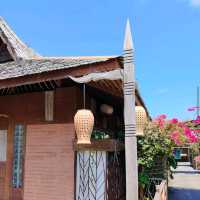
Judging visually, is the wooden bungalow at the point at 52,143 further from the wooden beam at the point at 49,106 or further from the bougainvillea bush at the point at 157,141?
the bougainvillea bush at the point at 157,141

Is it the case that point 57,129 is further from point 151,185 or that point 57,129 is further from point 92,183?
point 151,185

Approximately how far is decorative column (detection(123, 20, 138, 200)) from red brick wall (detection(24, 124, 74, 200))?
2784 millimetres

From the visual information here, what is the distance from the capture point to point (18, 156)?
7.71 m

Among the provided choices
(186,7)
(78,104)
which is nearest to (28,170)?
(78,104)

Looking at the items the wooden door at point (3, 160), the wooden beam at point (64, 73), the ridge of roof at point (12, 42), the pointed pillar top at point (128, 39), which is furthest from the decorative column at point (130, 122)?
the ridge of roof at point (12, 42)

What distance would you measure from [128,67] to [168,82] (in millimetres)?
18474

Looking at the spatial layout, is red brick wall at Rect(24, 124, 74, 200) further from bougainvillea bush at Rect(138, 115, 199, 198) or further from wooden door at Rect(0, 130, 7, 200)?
bougainvillea bush at Rect(138, 115, 199, 198)

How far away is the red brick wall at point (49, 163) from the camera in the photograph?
7.02 metres

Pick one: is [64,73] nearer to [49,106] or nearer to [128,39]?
[128,39]

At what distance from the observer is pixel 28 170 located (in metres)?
7.44

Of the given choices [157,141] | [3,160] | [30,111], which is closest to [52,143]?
[30,111]

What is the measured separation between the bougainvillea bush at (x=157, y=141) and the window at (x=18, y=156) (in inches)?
115

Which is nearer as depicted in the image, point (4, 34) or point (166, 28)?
point (4, 34)

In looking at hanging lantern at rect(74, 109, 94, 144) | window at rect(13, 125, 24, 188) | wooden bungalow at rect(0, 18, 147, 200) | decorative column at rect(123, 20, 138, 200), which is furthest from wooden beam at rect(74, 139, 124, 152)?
decorative column at rect(123, 20, 138, 200)
